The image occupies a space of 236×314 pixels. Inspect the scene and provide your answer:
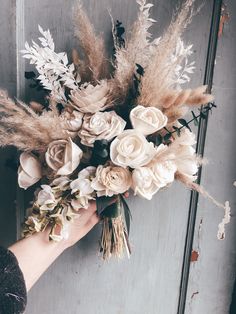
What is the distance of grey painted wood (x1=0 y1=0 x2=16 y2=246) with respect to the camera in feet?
3.32

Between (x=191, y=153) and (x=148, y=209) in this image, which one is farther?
(x=148, y=209)

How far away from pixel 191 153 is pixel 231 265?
46 centimetres

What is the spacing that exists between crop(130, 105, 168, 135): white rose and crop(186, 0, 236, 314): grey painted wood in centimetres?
27

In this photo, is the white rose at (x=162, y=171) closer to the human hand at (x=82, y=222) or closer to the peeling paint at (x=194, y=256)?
the human hand at (x=82, y=222)

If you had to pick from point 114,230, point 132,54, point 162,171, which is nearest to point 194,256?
point 114,230

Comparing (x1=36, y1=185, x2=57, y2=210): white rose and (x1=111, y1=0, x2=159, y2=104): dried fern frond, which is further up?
(x1=111, y1=0, x2=159, y2=104): dried fern frond

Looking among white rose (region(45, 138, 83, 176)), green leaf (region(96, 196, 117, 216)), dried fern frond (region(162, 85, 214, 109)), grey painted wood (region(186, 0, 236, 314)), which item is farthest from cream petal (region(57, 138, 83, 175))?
grey painted wood (region(186, 0, 236, 314))

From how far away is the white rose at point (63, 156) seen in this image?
882 millimetres

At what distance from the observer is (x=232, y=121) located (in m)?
1.11

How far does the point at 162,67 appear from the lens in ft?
2.80

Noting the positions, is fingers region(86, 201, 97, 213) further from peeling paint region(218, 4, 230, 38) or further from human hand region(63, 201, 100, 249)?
peeling paint region(218, 4, 230, 38)

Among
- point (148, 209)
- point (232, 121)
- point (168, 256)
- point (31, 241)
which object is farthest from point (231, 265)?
point (31, 241)

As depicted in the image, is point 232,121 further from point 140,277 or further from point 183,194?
point 140,277

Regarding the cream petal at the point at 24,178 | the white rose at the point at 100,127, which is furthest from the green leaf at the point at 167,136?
the cream petal at the point at 24,178
